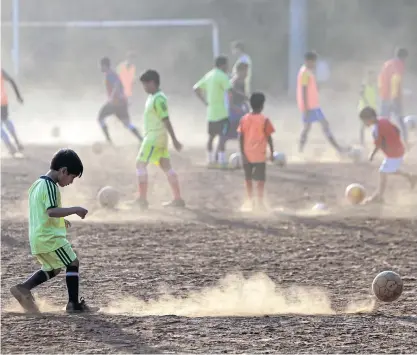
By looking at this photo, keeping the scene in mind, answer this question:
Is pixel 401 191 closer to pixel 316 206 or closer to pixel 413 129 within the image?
pixel 316 206

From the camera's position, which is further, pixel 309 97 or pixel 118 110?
pixel 118 110

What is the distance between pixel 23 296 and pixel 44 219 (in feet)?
1.97

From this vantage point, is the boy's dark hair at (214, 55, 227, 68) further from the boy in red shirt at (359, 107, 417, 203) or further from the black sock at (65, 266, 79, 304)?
the black sock at (65, 266, 79, 304)

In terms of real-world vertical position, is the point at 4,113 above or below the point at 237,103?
below

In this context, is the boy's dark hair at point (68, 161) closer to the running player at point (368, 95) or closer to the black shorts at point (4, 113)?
the black shorts at point (4, 113)

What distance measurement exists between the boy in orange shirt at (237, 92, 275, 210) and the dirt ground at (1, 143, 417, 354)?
53 centimetres

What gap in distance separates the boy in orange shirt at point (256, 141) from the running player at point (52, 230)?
5818 millimetres

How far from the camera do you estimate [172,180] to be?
42.5 ft

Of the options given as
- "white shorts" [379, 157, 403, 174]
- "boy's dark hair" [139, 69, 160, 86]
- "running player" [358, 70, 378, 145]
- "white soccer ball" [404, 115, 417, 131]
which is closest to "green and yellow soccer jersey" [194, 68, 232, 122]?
"running player" [358, 70, 378, 145]

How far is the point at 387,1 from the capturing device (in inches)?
1344

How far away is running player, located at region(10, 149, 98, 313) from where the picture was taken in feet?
23.1

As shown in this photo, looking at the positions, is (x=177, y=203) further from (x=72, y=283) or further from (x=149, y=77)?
(x=72, y=283)

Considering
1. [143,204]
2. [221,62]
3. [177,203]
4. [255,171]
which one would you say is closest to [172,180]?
[177,203]

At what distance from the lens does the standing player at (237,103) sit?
17.6m
